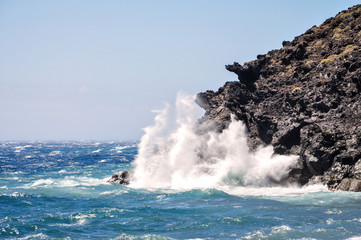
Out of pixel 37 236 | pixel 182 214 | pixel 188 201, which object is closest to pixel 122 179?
pixel 188 201

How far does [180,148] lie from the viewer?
43.8 meters

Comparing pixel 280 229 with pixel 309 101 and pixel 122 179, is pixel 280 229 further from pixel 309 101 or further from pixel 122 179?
pixel 122 179

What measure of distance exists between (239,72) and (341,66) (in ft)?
48.2

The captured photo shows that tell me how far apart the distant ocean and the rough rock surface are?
1.73m

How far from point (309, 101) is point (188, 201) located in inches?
738

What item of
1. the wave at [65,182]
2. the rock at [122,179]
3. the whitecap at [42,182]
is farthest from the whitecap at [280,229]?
the whitecap at [42,182]

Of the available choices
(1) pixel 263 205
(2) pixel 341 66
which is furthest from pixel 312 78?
(1) pixel 263 205

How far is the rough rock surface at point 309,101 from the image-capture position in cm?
3167

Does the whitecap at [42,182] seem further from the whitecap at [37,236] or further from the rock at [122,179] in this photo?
the whitecap at [37,236]

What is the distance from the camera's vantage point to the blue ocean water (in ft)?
63.5

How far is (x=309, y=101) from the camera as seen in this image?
38594mm

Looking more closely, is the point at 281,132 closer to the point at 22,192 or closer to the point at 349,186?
the point at 349,186

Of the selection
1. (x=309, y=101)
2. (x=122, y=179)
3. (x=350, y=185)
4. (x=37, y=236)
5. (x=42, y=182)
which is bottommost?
(x=37, y=236)

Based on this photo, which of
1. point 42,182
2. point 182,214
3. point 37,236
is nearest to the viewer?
point 37,236
